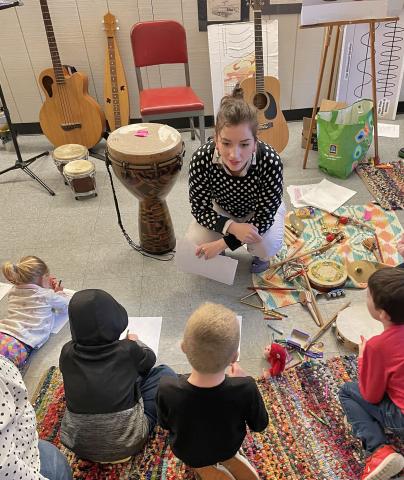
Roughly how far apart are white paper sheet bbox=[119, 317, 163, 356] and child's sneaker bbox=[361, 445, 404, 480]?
3.14 ft

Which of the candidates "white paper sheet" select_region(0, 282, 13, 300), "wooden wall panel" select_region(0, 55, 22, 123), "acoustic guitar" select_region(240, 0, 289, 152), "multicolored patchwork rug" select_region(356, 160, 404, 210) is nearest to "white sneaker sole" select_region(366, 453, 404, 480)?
→ "multicolored patchwork rug" select_region(356, 160, 404, 210)

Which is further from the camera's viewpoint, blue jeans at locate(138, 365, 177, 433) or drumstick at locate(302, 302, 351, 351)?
drumstick at locate(302, 302, 351, 351)

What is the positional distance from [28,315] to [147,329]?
21.5 inches

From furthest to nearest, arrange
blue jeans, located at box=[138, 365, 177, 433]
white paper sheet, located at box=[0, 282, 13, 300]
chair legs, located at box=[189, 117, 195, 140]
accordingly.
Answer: chair legs, located at box=[189, 117, 195, 140]
white paper sheet, located at box=[0, 282, 13, 300]
blue jeans, located at box=[138, 365, 177, 433]

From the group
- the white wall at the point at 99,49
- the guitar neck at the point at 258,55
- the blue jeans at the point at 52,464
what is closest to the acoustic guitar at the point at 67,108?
the white wall at the point at 99,49

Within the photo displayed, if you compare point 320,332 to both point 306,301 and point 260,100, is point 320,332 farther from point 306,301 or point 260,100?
point 260,100

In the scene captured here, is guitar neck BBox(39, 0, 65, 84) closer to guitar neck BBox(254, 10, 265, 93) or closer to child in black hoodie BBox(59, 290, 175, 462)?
guitar neck BBox(254, 10, 265, 93)

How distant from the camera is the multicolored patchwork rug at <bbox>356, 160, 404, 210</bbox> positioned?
2734 mm

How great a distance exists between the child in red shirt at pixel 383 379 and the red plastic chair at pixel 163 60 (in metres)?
1.99

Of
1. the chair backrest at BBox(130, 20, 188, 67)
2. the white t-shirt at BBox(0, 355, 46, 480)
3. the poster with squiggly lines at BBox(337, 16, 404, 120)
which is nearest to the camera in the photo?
the white t-shirt at BBox(0, 355, 46, 480)

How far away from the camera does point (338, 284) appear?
2143 mm

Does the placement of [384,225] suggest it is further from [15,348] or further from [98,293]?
[15,348]

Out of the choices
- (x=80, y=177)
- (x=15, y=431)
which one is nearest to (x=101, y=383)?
(x=15, y=431)

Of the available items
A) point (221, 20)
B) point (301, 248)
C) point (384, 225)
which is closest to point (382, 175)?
point (384, 225)
